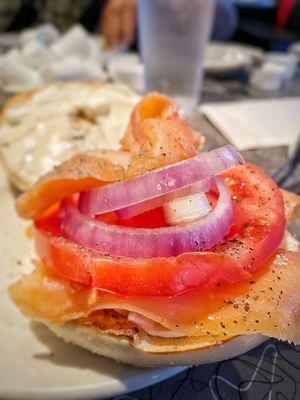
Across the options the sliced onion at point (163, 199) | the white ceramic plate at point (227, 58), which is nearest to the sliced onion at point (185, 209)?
the sliced onion at point (163, 199)

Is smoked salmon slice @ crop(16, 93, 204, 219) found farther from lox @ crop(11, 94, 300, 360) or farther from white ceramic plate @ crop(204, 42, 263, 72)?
white ceramic plate @ crop(204, 42, 263, 72)

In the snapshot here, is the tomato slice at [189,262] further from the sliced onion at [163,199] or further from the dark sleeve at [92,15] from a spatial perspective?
the dark sleeve at [92,15]

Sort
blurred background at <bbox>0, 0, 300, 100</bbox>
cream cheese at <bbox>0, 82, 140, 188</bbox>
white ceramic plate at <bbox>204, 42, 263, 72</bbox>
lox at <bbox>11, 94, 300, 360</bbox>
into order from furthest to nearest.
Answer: white ceramic plate at <bbox>204, 42, 263, 72</bbox>
blurred background at <bbox>0, 0, 300, 100</bbox>
cream cheese at <bbox>0, 82, 140, 188</bbox>
lox at <bbox>11, 94, 300, 360</bbox>

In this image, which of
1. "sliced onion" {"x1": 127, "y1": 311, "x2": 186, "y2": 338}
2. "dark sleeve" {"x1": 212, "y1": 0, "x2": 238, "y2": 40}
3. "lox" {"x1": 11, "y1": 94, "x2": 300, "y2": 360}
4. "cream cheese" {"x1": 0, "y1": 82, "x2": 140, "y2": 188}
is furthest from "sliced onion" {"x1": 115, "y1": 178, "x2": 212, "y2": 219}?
"dark sleeve" {"x1": 212, "y1": 0, "x2": 238, "y2": 40}

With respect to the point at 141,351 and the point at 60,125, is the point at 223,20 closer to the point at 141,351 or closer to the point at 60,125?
the point at 60,125

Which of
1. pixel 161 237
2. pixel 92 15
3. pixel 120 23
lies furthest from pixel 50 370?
pixel 92 15

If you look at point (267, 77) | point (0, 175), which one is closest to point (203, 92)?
point (267, 77)
